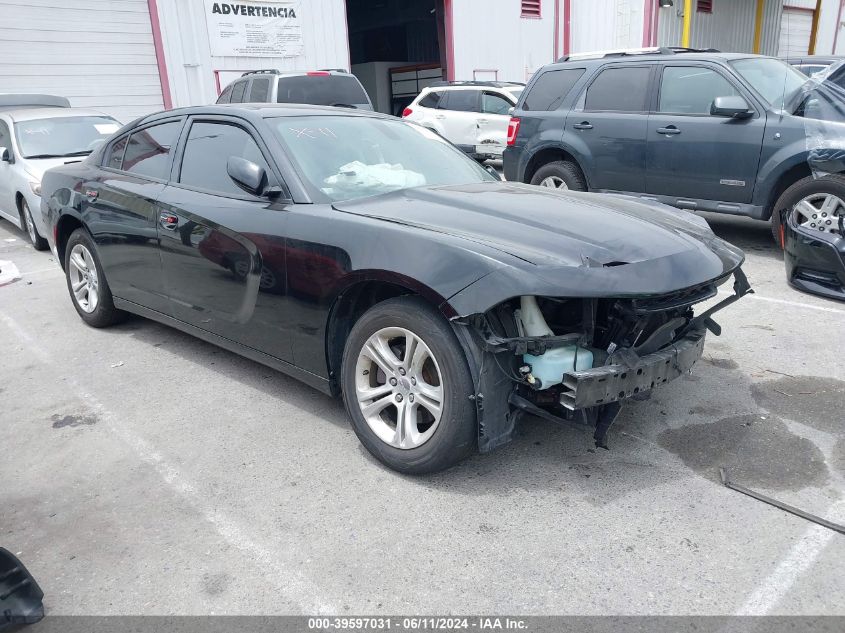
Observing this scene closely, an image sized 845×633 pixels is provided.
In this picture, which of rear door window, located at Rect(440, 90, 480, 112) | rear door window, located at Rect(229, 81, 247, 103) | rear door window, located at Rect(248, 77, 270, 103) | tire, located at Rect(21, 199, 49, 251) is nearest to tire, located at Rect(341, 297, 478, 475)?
tire, located at Rect(21, 199, 49, 251)

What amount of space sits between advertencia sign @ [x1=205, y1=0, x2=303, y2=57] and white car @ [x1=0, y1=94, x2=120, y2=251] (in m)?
6.69

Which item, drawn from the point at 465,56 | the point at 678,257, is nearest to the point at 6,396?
the point at 678,257

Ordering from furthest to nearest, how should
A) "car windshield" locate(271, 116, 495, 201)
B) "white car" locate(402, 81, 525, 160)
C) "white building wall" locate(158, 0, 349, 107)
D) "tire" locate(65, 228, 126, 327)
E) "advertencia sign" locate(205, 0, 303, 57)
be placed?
"advertencia sign" locate(205, 0, 303, 57) → "white building wall" locate(158, 0, 349, 107) → "white car" locate(402, 81, 525, 160) → "tire" locate(65, 228, 126, 327) → "car windshield" locate(271, 116, 495, 201)

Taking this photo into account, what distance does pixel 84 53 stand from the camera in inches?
565

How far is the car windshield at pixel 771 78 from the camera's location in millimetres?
6719

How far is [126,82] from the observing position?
14.8 meters

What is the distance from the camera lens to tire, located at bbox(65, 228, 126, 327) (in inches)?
206

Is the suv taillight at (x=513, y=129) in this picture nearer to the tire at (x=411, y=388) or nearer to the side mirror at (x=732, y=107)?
the side mirror at (x=732, y=107)

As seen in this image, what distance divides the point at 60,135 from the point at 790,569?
944cm

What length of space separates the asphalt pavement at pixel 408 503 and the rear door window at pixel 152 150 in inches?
53.6

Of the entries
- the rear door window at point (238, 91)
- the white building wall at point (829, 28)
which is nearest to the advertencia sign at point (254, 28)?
the rear door window at point (238, 91)

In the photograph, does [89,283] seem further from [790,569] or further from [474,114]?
[474,114]

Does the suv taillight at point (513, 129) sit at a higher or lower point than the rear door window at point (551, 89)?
lower

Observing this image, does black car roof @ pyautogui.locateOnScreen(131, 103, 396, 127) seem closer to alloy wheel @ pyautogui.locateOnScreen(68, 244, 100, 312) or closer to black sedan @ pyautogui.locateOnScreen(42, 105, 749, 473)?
black sedan @ pyautogui.locateOnScreen(42, 105, 749, 473)
